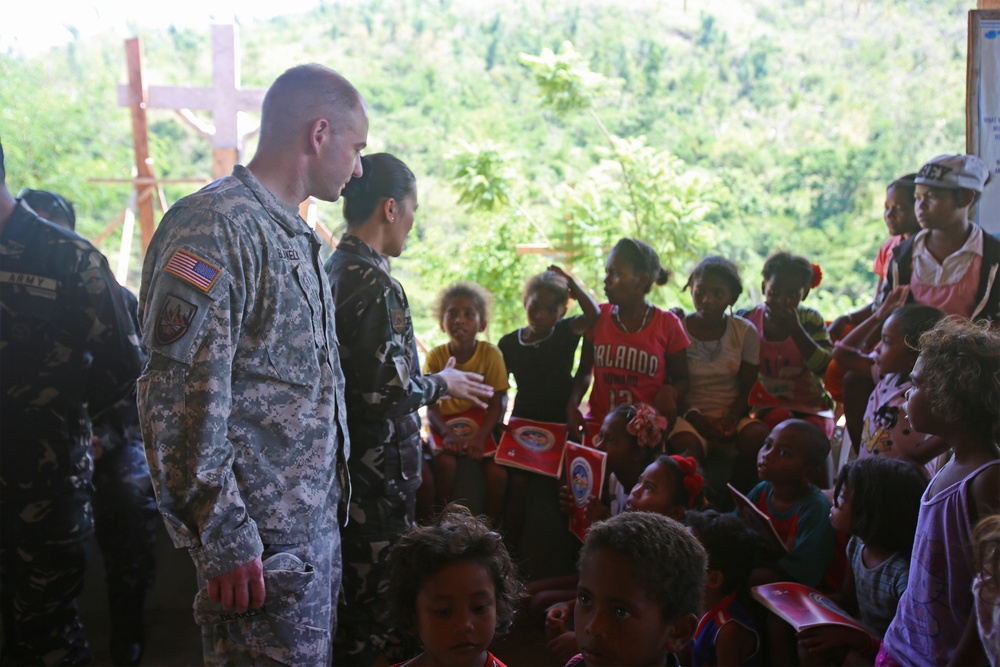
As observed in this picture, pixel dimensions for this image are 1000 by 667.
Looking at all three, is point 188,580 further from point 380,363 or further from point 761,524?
point 761,524

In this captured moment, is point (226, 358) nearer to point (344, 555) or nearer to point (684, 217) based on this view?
point (344, 555)

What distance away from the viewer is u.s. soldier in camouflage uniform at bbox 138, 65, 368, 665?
4.94 feet

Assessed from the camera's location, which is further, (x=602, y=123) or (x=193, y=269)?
(x=602, y=123)

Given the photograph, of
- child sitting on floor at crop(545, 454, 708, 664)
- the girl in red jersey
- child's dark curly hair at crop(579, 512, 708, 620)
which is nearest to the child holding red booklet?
the girl in red jersey

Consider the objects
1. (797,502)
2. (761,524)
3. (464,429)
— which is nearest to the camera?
(761,524)

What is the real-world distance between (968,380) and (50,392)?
2555 millimetres

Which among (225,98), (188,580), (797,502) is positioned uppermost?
(225,98)

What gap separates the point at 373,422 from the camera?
7.64 feet

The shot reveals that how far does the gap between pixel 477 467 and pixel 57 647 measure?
1.71 m

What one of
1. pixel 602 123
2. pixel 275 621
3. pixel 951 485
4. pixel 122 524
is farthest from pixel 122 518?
pixel 602 123

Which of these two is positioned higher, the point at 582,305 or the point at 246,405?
the point at 582,305

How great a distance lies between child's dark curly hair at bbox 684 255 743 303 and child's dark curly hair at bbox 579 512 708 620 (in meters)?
2.03

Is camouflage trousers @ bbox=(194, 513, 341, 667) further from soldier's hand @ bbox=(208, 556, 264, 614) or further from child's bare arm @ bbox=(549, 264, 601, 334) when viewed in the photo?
child's bare arm @ bbox=(549, 264, 601, 334)

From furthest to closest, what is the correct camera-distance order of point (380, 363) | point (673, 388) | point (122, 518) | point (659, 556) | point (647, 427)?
point (673, 388) → point (647, 427) → point (122, 518) → point (380, 363) → point (659, 556)
